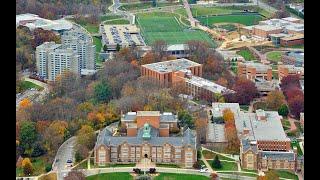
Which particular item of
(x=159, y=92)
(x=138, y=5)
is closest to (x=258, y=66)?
(x=159, y=92)

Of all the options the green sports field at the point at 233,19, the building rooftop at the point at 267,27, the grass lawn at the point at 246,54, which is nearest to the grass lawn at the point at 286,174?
the grass lawn at the point at 246,54

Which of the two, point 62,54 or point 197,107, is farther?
point 62,54

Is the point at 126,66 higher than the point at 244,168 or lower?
higher

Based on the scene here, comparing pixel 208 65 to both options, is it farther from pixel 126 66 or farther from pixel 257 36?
pixel 257 36

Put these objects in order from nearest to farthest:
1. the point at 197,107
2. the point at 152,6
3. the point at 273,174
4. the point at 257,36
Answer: the point at 273,174 < the point at 197,107 < the point at 257,36 < the point at 152,6

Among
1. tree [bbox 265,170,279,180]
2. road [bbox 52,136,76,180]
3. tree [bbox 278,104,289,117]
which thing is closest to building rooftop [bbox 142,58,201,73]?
tree [bbox 278,104,289,117]
